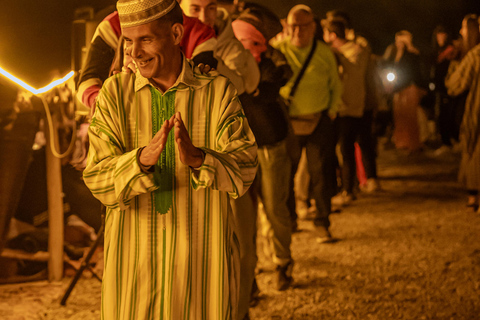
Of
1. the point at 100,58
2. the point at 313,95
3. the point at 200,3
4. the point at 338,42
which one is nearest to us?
the point at 100,58

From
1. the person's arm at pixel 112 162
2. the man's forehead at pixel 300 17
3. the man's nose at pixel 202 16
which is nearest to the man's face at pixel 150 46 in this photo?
the person's arm at pixel 112 162

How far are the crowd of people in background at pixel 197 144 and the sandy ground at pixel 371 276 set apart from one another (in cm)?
31

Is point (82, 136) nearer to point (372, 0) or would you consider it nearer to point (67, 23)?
point (67, 23)

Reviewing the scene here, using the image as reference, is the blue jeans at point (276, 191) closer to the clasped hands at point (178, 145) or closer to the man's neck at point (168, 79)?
the man's neck at point (168, 79)

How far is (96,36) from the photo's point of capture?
11.9 ft

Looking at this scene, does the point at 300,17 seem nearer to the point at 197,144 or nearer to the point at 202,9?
the point at 202,9

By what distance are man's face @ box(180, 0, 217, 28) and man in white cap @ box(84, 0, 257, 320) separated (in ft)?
4.89

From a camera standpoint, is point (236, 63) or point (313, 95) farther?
point (313, 95)

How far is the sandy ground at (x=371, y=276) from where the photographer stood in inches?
188

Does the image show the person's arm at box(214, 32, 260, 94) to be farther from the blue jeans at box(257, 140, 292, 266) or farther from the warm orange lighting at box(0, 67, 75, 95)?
the warm orange lighting at box(0, 67, 75, 95)

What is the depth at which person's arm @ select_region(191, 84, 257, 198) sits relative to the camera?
2.24 meters

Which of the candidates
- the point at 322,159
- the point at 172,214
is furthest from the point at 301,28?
the point at 172,214

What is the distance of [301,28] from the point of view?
20.7 ft

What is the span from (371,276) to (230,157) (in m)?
3.62
